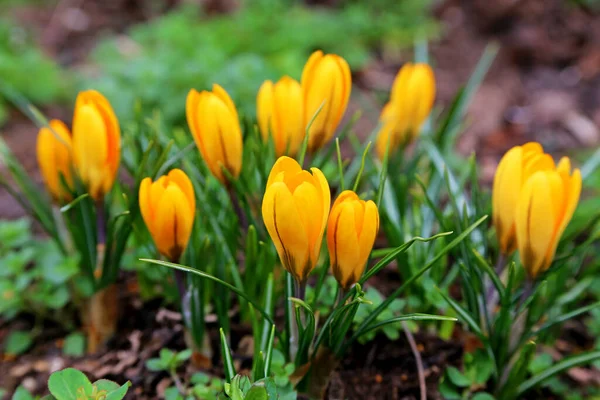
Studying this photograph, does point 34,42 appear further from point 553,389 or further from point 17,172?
point 553,389

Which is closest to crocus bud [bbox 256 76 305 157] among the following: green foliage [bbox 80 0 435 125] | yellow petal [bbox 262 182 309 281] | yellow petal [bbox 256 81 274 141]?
yellow petal [bbox 256 81 274 141]

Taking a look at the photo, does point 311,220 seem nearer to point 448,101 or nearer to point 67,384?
point 67,384

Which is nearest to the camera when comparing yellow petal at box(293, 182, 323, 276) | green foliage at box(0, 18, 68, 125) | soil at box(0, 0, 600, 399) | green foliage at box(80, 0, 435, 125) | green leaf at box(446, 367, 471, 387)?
yellow petal at box(293, 182, 323, 276)

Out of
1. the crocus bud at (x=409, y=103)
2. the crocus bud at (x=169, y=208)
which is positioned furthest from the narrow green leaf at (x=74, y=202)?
the crocus bud at (x=409, y=103)

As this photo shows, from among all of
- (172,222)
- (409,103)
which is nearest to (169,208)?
(172,222)

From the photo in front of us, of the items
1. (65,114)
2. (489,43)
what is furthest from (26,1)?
(489,43)

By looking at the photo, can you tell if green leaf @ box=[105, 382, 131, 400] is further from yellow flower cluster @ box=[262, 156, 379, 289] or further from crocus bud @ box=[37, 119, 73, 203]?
crocus bud @ box=[37, 119, 73, 203]

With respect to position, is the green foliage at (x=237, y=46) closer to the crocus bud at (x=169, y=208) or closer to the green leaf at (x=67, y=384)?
the crocus bud at (x=169, y=208)
